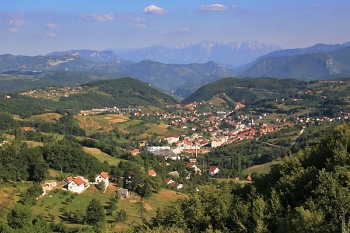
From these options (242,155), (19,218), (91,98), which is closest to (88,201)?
(19,218)

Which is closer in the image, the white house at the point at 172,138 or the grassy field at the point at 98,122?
the white house at the point at 172,138

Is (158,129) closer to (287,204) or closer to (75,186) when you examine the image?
(75,186)

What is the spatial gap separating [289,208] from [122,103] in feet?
484

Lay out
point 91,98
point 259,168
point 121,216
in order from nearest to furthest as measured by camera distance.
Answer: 1. point 121,216
2. point 259,168
3. point 91,98

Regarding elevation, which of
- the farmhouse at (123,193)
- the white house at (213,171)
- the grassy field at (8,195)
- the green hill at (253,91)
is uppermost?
the grassy field at (8,195)

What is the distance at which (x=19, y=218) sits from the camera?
86.4 feet

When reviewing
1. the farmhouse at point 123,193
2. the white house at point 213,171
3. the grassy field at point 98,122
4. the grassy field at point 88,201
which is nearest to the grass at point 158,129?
the grassy field at point 98,122

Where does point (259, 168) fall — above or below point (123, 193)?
below

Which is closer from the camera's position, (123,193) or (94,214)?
(94,214)

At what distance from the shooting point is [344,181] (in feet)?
49.3

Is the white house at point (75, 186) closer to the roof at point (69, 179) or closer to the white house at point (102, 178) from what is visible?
the roof at point (69, 179)

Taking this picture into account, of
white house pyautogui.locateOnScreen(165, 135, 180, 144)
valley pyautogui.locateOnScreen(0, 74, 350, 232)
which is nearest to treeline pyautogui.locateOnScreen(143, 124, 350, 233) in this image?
valley pyautogui.locateOnScreen(0, 74, 350, 232)

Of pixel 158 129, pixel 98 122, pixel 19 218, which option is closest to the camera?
pixel 19 218

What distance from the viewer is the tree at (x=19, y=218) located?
26.2 meters
